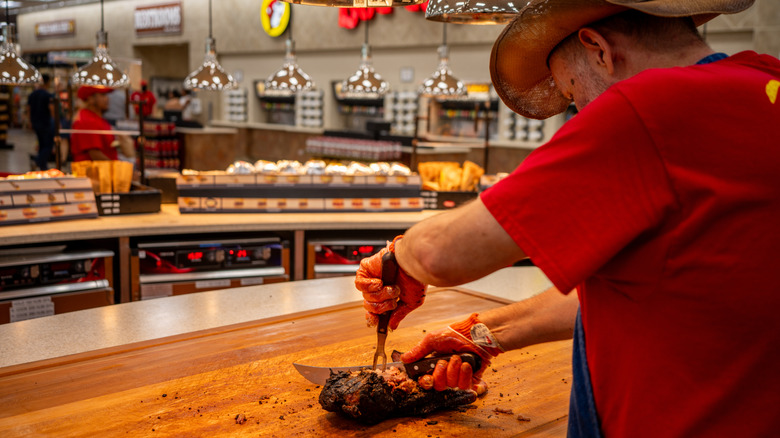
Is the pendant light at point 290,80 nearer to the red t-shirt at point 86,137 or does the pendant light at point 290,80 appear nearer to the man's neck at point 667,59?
the red t-shirt at point 86,137

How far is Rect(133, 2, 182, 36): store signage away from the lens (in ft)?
59.8

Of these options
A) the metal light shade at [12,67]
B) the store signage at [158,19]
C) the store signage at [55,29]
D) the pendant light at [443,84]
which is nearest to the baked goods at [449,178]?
the pendant light at [443,84]

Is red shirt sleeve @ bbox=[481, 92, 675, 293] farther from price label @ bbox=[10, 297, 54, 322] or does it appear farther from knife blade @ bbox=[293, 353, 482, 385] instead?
price label @ bbox=[10, 297, 54, 322]

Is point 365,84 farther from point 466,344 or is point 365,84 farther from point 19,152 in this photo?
point 19,152

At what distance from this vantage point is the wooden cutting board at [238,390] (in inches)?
63.9

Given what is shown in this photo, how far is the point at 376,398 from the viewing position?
1652 millimetres

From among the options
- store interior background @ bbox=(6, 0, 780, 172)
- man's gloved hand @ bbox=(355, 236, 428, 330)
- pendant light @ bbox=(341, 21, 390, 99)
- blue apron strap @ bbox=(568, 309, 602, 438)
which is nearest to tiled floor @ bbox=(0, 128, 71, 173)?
store interior background @ bbox=(6, 0, 780, 172)

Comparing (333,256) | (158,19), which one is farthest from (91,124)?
(158,19)

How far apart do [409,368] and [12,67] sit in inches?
154

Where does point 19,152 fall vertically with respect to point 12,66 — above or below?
below

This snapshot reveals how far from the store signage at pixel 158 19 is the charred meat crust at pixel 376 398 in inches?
718

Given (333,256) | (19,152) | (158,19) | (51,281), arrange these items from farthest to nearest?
(19,152)
(158,19)
(333,256)
(51,281)

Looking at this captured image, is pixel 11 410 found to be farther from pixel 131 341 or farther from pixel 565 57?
pixel 565 57

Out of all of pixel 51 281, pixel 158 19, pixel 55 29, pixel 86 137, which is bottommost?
pixel 51 281
